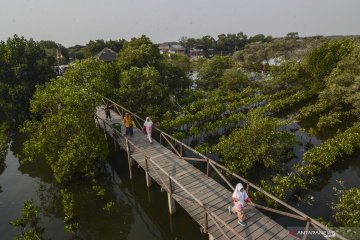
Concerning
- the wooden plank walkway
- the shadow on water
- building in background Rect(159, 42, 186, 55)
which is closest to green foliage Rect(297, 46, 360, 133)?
the wooden plank walkway

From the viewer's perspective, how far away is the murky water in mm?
13859

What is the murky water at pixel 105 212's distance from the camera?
1386 centimetres

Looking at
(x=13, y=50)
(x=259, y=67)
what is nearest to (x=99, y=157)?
(x=13, y=50)

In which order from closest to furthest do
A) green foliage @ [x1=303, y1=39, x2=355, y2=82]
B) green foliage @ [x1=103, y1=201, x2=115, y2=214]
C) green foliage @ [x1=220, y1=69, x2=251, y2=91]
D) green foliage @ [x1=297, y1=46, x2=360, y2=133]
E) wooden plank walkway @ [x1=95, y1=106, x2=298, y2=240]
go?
wooden plank walkway @ [x1=95, y1=106, x2=298, y2=240], green foliage @ [x1=103, y1=201, x2=115, y2=214], green foliage @ [x1=297, y1=46, x2=360, y2=133], green foliage @ [x1=303, y1=39, x2=355, y2=82], green foliage @ [x1=220, y1=69, x2=251, y2=91]

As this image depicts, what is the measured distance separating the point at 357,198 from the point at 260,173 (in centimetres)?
654

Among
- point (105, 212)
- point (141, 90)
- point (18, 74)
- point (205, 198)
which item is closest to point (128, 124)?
point (105, 212)

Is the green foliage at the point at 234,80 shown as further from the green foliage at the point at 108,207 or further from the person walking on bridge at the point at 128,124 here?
the green foliage at the point at 108,207

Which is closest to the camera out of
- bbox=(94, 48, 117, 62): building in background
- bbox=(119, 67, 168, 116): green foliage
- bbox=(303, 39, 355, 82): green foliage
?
bbox=(119, 67, 168, 116): green foliage

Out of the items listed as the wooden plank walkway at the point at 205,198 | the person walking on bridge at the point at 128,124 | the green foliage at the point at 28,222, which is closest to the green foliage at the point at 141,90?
the person walking on bridge at the point at 128,124

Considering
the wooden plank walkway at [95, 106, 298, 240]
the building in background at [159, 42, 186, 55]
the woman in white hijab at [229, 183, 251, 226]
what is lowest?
the wooden plank walkway at [95, 106, 298, 240]

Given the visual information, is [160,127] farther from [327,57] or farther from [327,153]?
[327,57]

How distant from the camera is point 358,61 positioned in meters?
29.4

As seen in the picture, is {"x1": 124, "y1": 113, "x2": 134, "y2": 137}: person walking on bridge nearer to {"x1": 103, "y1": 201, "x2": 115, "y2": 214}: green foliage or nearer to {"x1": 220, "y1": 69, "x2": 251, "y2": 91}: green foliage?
{"x1": 103, "y1": 201, "x2": 115, "y2": 214}: green foliage

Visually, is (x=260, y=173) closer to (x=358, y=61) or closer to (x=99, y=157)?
(x=99, y=157)
